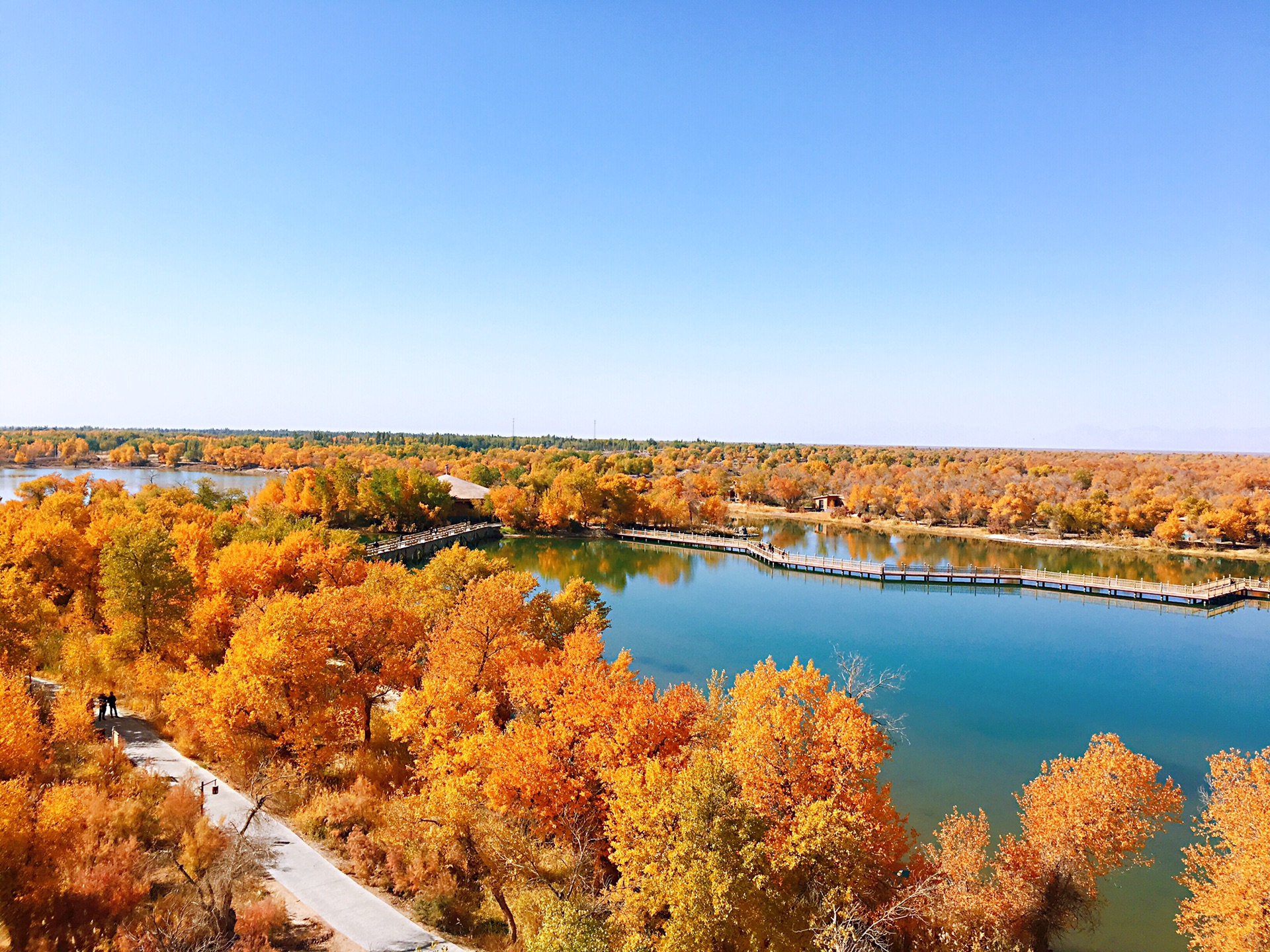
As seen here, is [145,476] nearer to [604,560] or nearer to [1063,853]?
[604,560]

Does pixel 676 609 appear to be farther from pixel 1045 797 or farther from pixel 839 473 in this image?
pixel 839 473

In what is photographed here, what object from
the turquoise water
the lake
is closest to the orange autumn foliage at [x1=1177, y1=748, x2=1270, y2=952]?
the turquoise water

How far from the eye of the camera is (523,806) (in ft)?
54.3

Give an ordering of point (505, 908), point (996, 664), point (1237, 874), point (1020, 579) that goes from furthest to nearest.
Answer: point (1020, 579)
point (996, 664)
point (505, 908)
point (1237, 874)

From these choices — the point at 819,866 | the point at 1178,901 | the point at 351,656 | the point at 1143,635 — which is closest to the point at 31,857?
the point at 351,656

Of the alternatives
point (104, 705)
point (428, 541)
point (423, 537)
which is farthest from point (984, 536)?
point (104, 705)

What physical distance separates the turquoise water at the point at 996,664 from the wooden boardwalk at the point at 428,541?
10890mm

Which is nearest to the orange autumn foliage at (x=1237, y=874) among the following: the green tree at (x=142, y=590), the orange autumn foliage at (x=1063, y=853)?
the orange autumn foliage at (x=1063, y=853)

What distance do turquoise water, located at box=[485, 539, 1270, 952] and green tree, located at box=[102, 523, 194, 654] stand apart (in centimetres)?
2096

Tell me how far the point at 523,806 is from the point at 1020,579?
52752 millimetres

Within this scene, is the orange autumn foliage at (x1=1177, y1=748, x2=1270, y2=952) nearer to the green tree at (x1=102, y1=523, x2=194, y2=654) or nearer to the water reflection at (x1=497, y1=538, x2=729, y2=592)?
the green tree at (x1=102, y1=523, x2=194, y2=654)

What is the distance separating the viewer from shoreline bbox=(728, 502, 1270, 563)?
67000 millimetres

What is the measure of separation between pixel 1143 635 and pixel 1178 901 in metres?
31.2

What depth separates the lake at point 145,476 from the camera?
350ft
